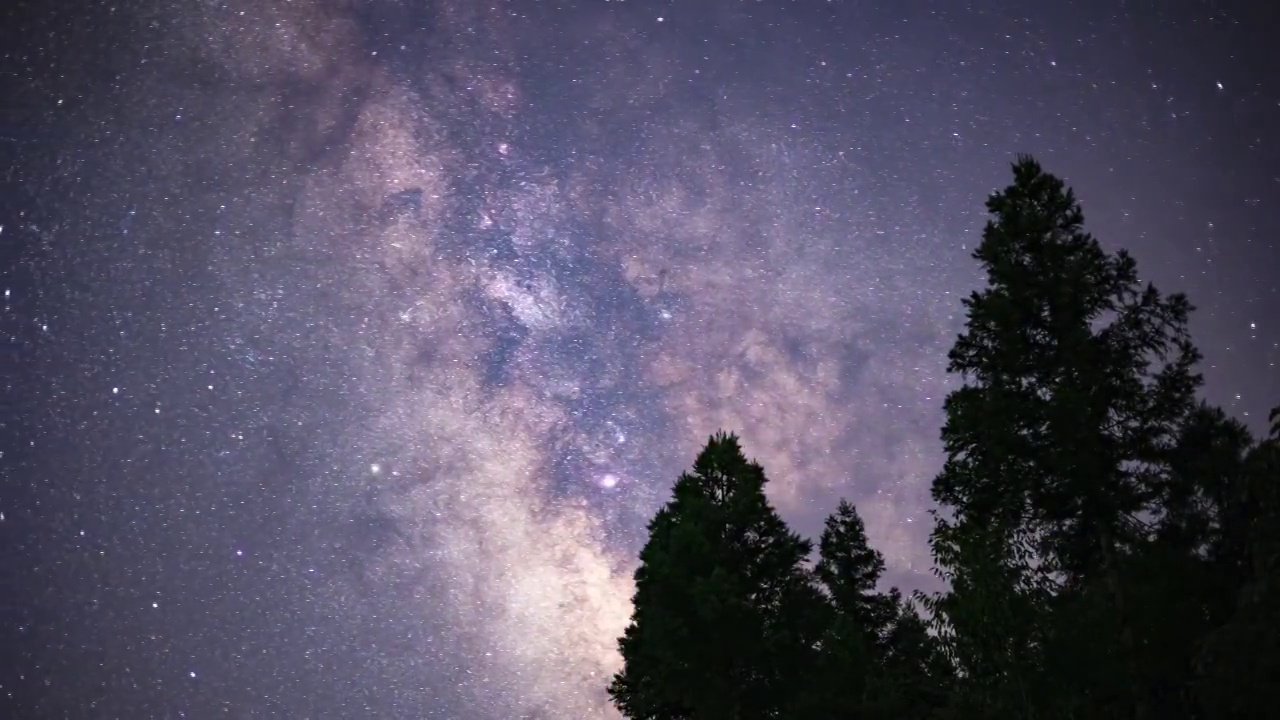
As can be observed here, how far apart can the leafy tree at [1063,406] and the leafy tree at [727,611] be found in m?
6.38

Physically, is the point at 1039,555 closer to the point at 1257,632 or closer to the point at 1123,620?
the point at 1123,620

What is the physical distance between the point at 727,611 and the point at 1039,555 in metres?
8.29

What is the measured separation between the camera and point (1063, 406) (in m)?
17.3

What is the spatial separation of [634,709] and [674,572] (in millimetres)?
5853

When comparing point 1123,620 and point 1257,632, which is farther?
point 1123,620

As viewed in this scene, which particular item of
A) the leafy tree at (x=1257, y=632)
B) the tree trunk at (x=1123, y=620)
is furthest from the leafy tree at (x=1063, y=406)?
the leafy tree at (x=1257, y=632)

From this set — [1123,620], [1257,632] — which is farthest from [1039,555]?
[1257,632]

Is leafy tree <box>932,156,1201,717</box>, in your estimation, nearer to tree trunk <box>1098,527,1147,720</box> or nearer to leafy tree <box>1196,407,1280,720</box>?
tree trunk <box>1098,527,1147,720</box>

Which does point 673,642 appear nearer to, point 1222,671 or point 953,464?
point 953,464

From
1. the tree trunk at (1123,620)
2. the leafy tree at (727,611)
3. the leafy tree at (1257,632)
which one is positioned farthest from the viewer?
the leafy tree at (727,611)

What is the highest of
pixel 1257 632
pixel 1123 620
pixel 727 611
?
pixel 727 611

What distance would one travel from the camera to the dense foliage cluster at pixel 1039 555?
1261 centimetres

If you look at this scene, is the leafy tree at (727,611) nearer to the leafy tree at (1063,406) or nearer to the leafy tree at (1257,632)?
the leafy tree at (1063,406)

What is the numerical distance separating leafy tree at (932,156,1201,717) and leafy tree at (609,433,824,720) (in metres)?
6.38
